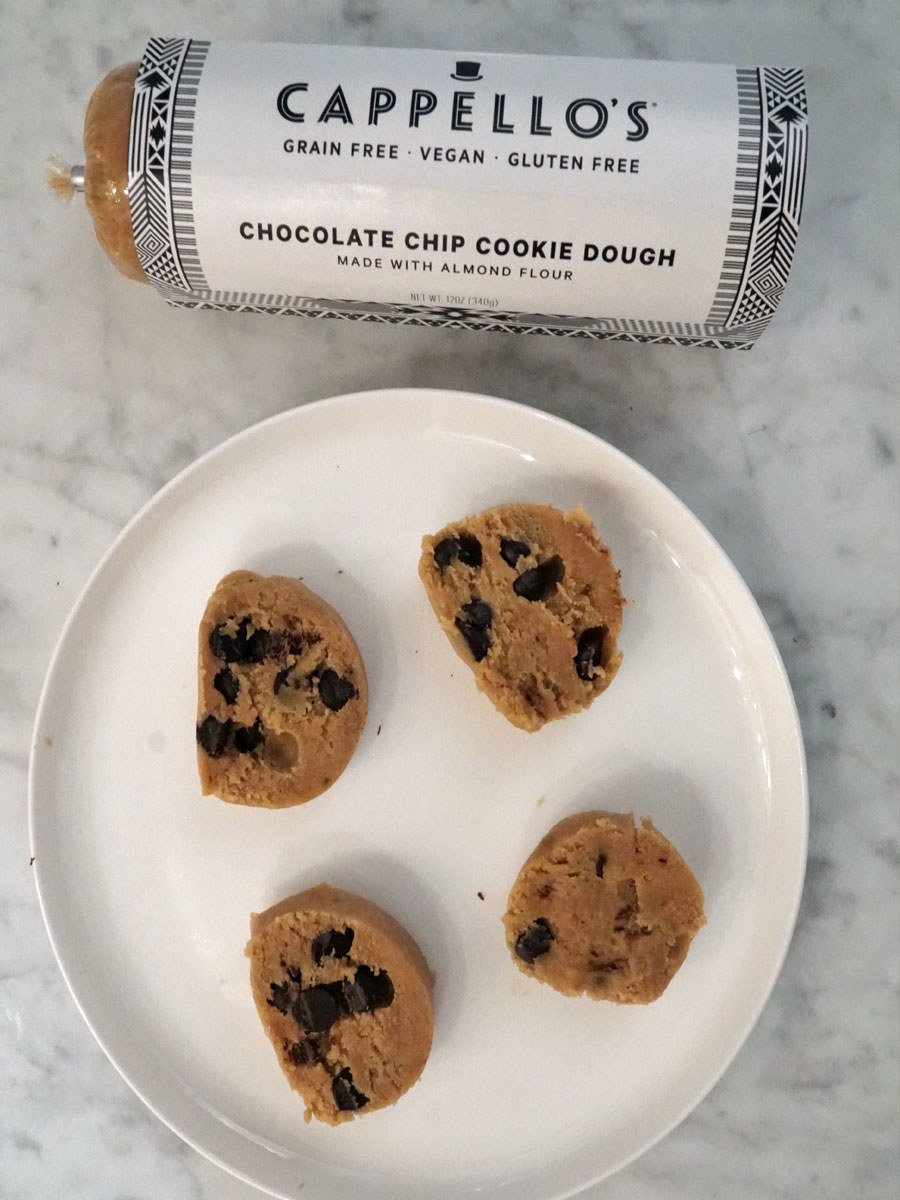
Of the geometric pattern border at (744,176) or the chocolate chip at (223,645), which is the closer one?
the geometric pattern border at (744,176)

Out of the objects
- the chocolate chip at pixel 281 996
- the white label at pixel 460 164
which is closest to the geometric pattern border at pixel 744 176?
the white label at pixel 460 164

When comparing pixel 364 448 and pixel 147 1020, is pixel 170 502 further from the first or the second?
pixel 147 1020

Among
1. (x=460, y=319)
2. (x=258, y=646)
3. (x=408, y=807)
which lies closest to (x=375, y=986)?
(x=408, y=807)

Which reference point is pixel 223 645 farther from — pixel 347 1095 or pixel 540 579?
pixel 347 1095

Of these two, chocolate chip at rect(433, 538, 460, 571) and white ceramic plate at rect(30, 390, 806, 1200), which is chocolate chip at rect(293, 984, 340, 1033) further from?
chocolate chip at rect(433, 538, 460, 571)

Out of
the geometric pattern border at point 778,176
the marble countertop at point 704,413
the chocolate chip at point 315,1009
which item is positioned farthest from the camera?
the marble countertop at point 704,413

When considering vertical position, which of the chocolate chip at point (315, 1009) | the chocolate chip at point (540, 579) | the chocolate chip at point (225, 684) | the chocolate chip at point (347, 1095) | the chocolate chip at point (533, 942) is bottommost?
the chocolate chip at point (347, 1095)

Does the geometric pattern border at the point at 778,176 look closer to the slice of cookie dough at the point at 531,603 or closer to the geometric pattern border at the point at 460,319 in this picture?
the geometric pattern border at the point at 460,319
